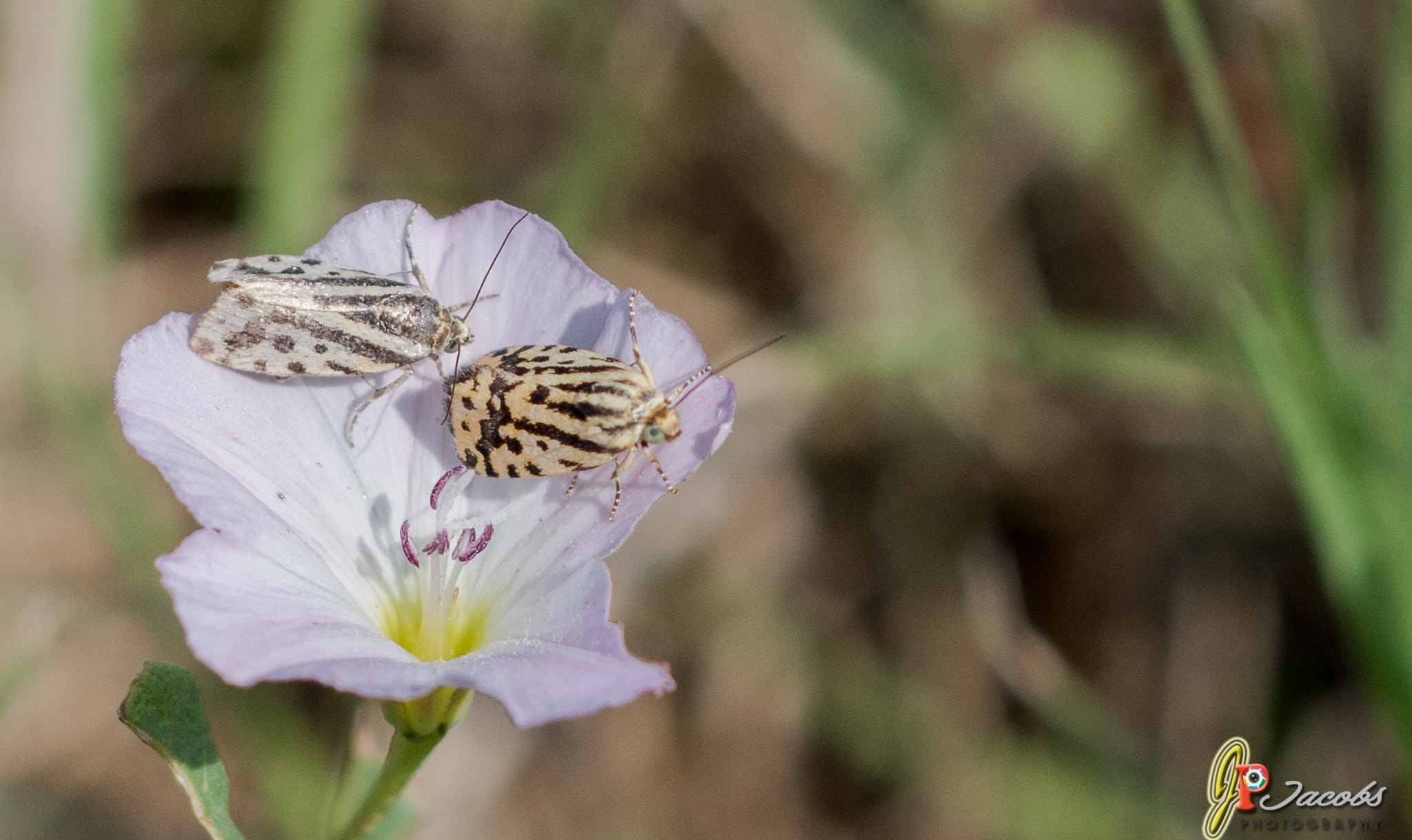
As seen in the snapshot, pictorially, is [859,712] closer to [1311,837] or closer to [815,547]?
[815,547]

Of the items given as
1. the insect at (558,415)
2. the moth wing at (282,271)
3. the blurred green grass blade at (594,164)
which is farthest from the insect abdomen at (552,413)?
the blurred green grass blade at (594,164)

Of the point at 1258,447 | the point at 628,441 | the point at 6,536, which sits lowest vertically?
the point at 6,536

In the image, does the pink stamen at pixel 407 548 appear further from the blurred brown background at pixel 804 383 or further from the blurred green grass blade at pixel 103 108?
the blurred green grass blade at pixel 103 108

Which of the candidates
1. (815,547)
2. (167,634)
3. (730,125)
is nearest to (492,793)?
(167,634)

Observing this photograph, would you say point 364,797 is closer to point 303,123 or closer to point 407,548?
point 407,548

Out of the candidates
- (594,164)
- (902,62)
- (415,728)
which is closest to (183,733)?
(415,728)

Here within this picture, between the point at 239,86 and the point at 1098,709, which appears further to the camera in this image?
the point at 239,86

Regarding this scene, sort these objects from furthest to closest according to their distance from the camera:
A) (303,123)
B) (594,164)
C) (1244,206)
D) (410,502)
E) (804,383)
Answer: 1. (594,164)
2. (804,383)
3. (303,123)
4. (1244,206)
5. (410,502)
